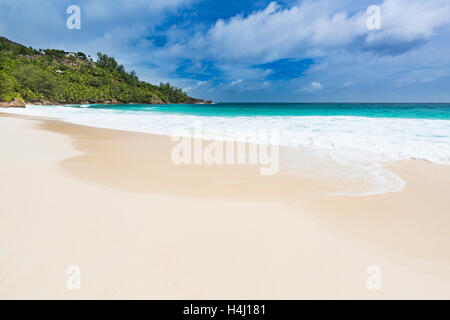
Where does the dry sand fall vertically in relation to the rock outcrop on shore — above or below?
below

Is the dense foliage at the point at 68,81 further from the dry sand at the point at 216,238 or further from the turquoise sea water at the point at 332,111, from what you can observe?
the dry sand at the point at 216,238

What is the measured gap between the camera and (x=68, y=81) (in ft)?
284

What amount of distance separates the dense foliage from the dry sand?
48.4 metres

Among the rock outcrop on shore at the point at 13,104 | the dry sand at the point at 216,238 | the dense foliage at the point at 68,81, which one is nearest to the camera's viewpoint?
the dry sand at the point at 216,238

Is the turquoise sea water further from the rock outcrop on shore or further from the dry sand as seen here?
the dry sand

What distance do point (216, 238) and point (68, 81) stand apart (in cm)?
11076

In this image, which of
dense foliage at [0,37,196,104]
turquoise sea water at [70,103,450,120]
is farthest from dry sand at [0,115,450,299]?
dense foliage at [0,37,196,104]

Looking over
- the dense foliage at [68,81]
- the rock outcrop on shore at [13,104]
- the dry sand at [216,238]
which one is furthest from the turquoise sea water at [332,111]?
the dense foliage at [68,81]

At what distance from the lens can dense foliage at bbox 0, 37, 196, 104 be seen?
61.7 metres

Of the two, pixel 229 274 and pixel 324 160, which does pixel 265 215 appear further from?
pixel 324 160

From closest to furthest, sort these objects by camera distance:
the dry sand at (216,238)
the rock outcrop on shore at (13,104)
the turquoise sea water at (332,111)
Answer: the dry sand at (216,238) → the turquoise sea water at (332,111) → the rock outcrop on shore at (13,104)

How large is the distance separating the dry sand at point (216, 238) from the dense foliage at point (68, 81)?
48.4 m

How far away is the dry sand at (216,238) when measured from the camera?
167 cm

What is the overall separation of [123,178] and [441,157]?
7657 mm
